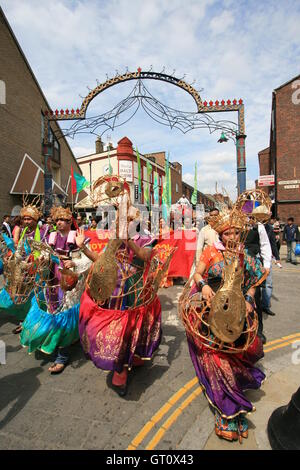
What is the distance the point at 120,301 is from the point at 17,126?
43.7 feet

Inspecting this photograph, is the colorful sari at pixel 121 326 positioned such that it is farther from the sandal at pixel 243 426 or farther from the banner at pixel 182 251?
the banner at pixel 182 251

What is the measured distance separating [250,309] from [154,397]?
130 centimetres

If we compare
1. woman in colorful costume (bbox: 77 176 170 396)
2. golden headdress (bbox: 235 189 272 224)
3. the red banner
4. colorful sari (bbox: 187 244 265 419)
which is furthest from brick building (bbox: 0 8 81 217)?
colorful sari (bbox: 187 244 265 419)

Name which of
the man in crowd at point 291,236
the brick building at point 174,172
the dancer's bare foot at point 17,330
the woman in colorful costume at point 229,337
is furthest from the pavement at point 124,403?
the brick building at point 174,172

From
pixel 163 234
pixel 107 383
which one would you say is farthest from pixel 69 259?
pixel 163 234

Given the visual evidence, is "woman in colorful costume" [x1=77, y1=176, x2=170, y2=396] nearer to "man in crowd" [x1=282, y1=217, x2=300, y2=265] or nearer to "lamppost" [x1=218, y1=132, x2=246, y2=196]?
"lamppost" [x1=218, y1=132, x2=246, y2=196]

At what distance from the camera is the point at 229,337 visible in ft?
6.36

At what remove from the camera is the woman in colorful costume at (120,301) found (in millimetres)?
2348

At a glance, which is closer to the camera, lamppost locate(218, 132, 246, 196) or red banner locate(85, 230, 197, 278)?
red banner locate(85, 230, 197, 278)

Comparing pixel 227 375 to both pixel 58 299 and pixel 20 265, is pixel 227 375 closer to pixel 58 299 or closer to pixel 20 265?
pixel 58 299

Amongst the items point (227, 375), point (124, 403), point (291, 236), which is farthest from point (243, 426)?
point (291, 236)

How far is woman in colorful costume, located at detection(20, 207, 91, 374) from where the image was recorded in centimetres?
285

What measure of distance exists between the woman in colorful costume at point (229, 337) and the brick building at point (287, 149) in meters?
15.3

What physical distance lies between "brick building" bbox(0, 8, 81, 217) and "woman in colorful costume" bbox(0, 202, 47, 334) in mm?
8123
